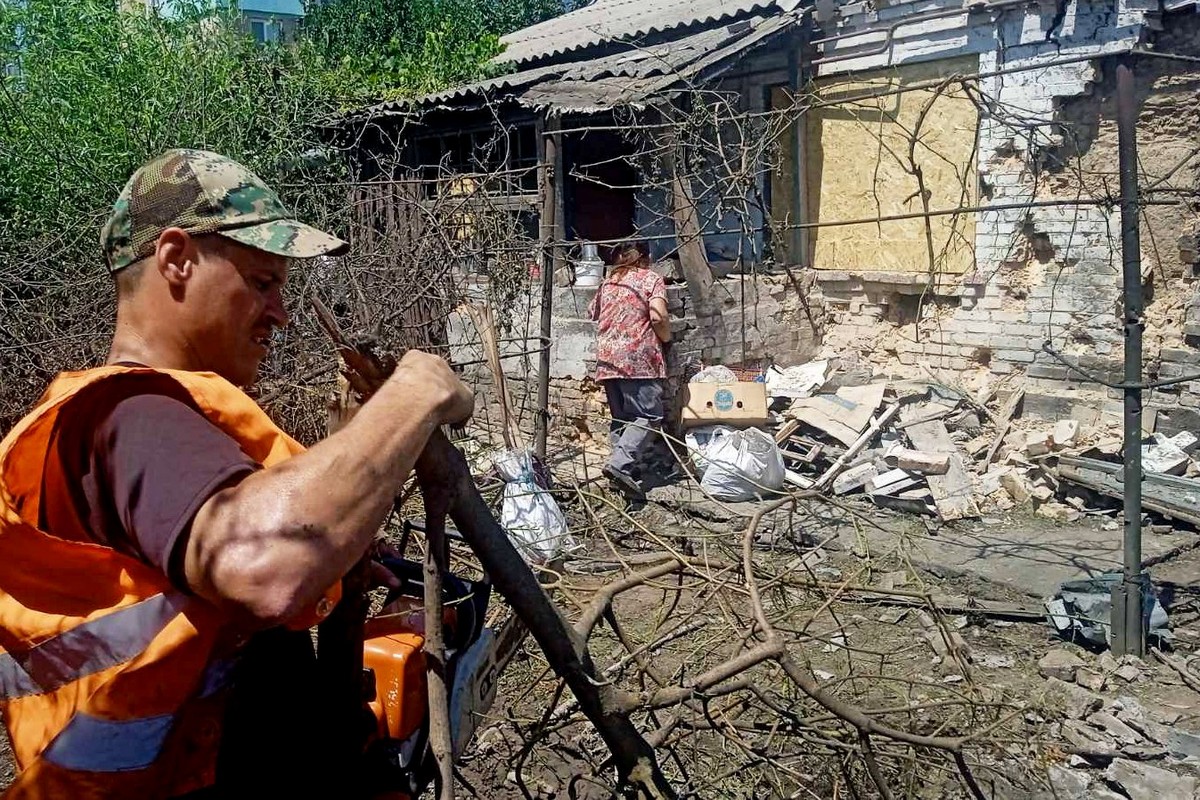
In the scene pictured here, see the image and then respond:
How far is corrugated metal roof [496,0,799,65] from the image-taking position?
9.86 meters

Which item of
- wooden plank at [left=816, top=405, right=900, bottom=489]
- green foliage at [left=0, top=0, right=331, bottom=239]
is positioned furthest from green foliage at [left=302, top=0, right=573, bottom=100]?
wooden plank at [left=816, top=405, right=900, bottom=489]

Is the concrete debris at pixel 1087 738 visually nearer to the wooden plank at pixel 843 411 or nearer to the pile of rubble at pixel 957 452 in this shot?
the pile of rubble at pixel 957 452

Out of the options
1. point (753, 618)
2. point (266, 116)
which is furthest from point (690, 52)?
point (753, 618)

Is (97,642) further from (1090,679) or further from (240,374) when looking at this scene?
(1090,679)

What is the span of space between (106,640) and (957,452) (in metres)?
7.64

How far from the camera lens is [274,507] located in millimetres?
1198

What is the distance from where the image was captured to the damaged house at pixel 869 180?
7.90m

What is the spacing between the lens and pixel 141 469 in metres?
1.23

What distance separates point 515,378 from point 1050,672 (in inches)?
215

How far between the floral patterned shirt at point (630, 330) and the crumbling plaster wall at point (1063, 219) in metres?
2.06

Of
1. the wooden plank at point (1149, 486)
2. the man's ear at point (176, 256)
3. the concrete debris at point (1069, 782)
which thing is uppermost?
the man's ear at point (176, 256)

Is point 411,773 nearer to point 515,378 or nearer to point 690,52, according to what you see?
point 515,378

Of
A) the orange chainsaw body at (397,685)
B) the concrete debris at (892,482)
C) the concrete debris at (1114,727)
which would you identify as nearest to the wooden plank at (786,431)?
the concrete debris at (892,482)

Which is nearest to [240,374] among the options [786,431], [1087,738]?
[1087,738]
